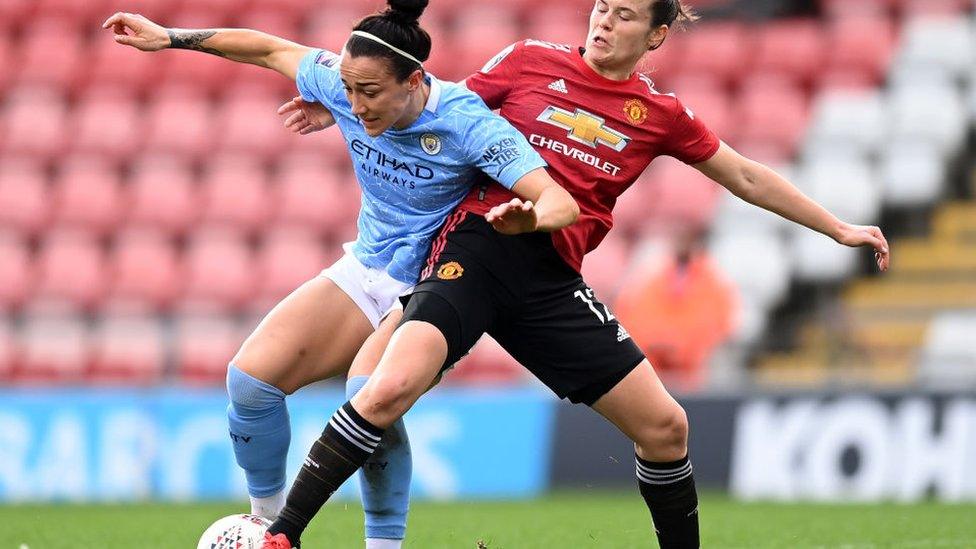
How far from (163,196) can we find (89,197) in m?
0.70

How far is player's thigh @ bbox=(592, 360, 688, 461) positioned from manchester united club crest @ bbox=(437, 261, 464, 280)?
68 centimetres

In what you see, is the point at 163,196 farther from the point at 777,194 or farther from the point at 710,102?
the point at 777,194

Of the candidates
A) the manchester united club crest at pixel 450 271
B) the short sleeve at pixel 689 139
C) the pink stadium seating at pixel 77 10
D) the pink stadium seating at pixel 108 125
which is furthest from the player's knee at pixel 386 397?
the pink stadium seating at pixel 77 10

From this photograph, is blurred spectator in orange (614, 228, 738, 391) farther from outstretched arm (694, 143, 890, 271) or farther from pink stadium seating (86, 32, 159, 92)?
pink stadium seating (86, 32, 159, 92)

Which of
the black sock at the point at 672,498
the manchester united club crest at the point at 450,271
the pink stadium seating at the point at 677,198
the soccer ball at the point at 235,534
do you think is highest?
the manchester united club crest at the point at 450,271

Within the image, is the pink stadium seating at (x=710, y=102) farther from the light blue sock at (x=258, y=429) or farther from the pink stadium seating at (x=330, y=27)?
the light blue sock at (x=258, y=429)

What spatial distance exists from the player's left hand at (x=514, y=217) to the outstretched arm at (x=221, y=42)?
45.9 inches

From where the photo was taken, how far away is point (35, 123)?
1494 cm

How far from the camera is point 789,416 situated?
1033 cm

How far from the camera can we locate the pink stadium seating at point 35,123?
1480cm

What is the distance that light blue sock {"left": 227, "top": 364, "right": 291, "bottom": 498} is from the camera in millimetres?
5844

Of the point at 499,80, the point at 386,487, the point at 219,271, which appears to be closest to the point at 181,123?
the point at 219,271

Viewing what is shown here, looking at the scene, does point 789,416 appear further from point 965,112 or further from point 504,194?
point 504,194

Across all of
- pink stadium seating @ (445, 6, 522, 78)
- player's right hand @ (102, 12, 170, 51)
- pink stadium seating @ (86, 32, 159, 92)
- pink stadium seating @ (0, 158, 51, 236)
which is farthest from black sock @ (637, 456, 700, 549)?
pink stadium seating @ (86, 32, 159, 92)
